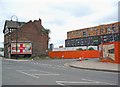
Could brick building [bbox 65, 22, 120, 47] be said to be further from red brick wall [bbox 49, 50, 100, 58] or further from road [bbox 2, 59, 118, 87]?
road [bbox 2, 59, 118, 87]

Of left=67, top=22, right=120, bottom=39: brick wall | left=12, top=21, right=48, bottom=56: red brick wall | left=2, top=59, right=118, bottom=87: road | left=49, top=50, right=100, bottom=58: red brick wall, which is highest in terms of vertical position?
left=67, top=22, right=120, bottom=39: brick wall

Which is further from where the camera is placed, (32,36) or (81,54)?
(32,36)

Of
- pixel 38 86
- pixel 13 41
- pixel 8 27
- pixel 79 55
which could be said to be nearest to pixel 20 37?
pixel 13 41

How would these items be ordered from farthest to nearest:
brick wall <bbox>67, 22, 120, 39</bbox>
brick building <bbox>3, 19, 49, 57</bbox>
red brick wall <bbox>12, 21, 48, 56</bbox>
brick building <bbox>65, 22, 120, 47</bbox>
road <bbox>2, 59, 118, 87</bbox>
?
brick building <bbox>65, 22, 120, 47</bbox>, brick wall <bbox>67, 22, 120, 39</bbox>, red brick wall <bbox>12, 21, 48, 56</bbox>, brick building <bbox>3, 19, 49, 57</bbox>, road <bbox>2, 59, 118, 87</bbox>

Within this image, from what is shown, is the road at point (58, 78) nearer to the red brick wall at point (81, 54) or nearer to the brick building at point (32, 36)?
the red brick wall at point (81, 54)

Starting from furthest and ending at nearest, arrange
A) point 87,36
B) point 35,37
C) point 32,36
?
point 87,36, point 35,37, point 32,36

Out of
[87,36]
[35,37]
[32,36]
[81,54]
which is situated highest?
[87,36]

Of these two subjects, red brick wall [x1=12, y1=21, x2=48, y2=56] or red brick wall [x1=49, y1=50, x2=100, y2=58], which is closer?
red brick wall [x1=49, y1=50, x2=100, y2=58]

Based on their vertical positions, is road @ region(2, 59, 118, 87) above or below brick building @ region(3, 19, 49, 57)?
below

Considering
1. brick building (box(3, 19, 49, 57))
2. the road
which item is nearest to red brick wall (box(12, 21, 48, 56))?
brick building (box(3, 19, 49, 57))

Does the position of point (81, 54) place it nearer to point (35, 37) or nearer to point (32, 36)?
point (35, 37)

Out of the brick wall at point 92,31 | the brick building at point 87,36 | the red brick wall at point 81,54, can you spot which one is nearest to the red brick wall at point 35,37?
the red brick wall at point 81,54

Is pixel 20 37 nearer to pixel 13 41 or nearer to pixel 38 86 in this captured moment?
pixel 13 41

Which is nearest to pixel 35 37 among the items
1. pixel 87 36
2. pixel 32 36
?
pixel 32 36
